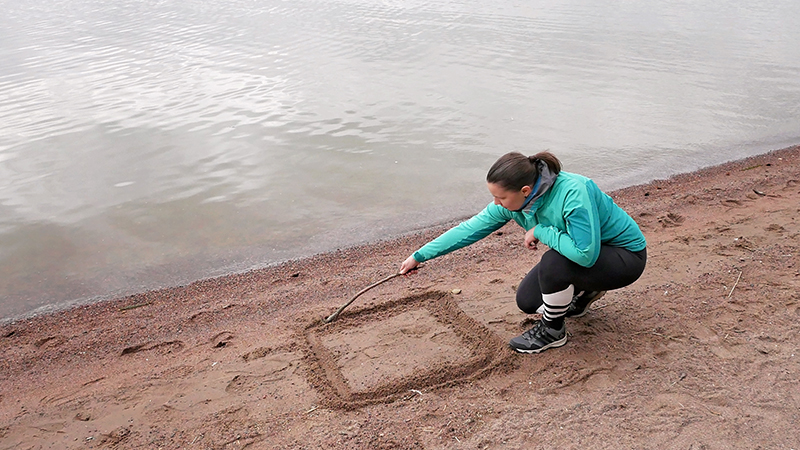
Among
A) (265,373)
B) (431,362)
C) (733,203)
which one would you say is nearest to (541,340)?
(431,362)

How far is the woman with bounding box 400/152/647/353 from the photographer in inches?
112

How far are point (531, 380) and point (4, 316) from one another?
4.10m

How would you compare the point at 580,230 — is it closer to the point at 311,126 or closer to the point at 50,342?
the point at 50,342

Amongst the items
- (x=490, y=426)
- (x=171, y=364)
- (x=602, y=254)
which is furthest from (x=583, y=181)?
(x=171, y=364)

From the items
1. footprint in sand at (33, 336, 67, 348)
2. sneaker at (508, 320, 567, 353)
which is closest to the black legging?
sneaker at (508, 320, 567, 353)

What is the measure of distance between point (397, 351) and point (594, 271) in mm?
1187

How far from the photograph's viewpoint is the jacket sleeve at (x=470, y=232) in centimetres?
320

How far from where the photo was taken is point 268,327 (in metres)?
3.90

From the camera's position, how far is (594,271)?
3033 millimetres

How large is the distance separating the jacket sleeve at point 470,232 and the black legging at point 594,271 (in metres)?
0.32

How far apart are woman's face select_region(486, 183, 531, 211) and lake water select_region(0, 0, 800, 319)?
2938 mm

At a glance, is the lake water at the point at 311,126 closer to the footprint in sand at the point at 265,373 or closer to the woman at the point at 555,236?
the footprint in sand at the point at 265,373

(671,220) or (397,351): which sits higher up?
(397,351)

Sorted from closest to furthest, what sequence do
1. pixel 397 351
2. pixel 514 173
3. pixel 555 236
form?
1. pixel 514 173
2. pixel 555 236
3. pixel 397 351
